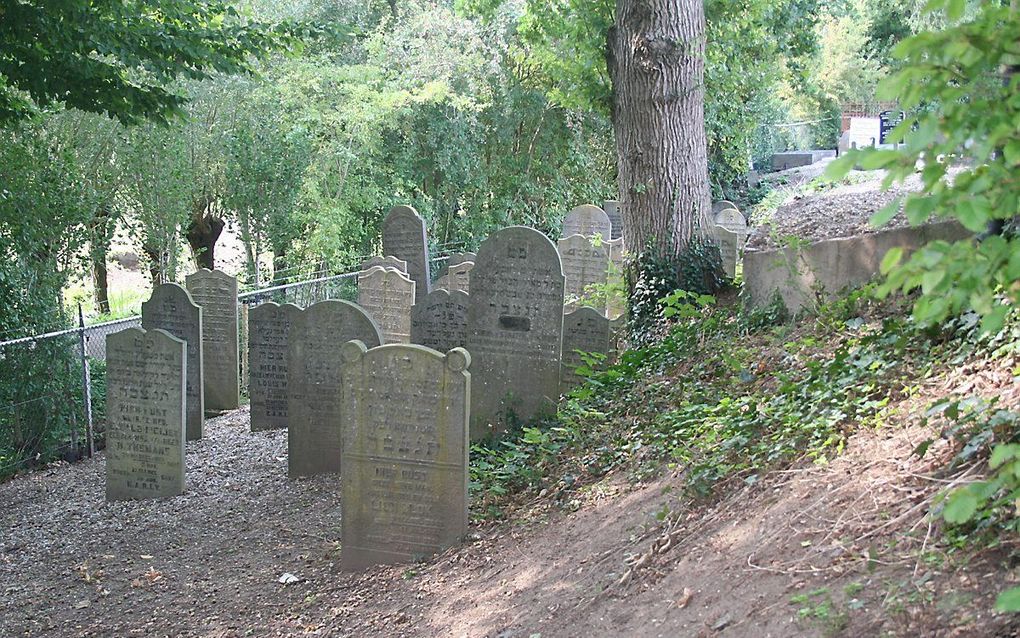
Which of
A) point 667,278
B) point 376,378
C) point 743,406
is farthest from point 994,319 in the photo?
point 667,278

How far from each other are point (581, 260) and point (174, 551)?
376 inches

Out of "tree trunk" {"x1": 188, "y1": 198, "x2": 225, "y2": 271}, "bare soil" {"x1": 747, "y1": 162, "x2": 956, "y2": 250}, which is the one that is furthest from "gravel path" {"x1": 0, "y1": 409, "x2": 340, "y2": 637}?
"tree trunk" {"x1": 188, "y1": 198, "x2": 225, "y2": 271}

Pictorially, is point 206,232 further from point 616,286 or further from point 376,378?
point 376,378

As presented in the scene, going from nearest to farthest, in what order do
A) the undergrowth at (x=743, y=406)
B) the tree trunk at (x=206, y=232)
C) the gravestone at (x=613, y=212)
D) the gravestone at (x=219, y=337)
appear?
the undergrowth at (x=743, y=406), the gravestone at (x=219, y=337), the tree trunk at (x=206, y=232), the gravestone at (x=613, y=212)

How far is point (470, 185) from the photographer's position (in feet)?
74.7

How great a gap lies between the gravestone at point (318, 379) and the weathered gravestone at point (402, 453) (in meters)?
2.17

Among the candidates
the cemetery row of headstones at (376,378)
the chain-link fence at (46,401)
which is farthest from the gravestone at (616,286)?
the chain-link fence at (46,401)

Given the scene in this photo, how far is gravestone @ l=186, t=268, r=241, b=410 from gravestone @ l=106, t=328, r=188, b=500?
345 cm

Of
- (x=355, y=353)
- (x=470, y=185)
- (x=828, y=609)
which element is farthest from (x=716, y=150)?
(x=828, y=609)

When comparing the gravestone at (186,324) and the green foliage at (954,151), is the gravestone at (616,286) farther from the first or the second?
the green foliage at (954,151)

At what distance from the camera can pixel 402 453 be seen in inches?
259

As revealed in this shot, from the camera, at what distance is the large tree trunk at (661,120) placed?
32.6ft

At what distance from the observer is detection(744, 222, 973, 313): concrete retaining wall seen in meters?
6.69

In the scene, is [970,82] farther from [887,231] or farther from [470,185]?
[470,185]
